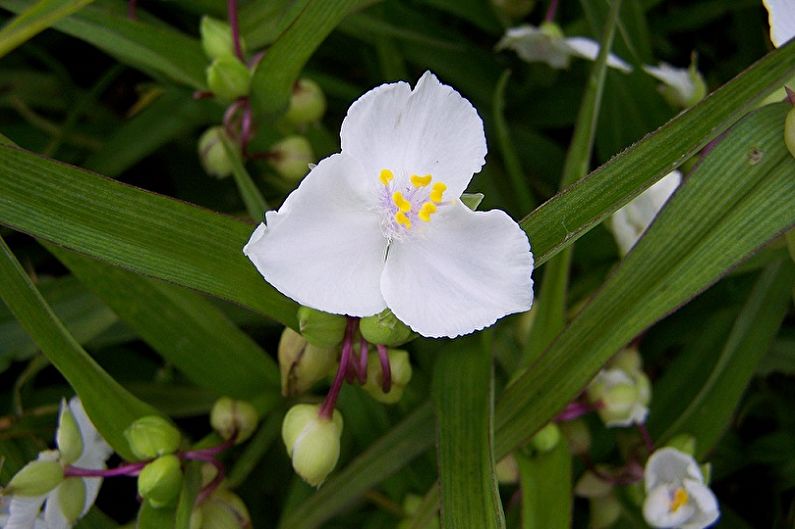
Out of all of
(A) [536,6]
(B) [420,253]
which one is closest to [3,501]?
(B) [420,253]

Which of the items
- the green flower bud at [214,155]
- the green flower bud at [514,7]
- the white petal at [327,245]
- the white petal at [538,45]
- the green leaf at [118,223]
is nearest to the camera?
the white petal at [327,245]

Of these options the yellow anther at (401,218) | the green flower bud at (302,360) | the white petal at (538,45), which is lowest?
the green flower bud at (302,360)

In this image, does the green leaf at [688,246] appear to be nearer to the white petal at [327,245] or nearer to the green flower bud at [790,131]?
the green flower bud at [790,131]

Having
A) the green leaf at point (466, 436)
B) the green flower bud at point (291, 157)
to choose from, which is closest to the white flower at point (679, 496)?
the green leaf at point (466, 436)

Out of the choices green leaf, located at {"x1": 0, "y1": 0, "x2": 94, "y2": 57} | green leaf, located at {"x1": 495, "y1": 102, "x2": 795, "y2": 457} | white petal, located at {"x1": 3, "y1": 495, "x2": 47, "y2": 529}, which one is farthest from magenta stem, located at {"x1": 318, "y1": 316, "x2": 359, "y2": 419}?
green leaf, located at {"x1": 0, "y1": 0, "x2": 94, "y2": 57}

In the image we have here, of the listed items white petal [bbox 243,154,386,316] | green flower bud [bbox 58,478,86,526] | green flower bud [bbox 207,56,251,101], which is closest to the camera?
white petal [bbox 243,154,386,316]

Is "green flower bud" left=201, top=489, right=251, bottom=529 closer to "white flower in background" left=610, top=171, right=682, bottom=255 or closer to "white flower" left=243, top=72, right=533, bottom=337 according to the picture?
"white flower" left=243, top=72, right=533, bottom=337
